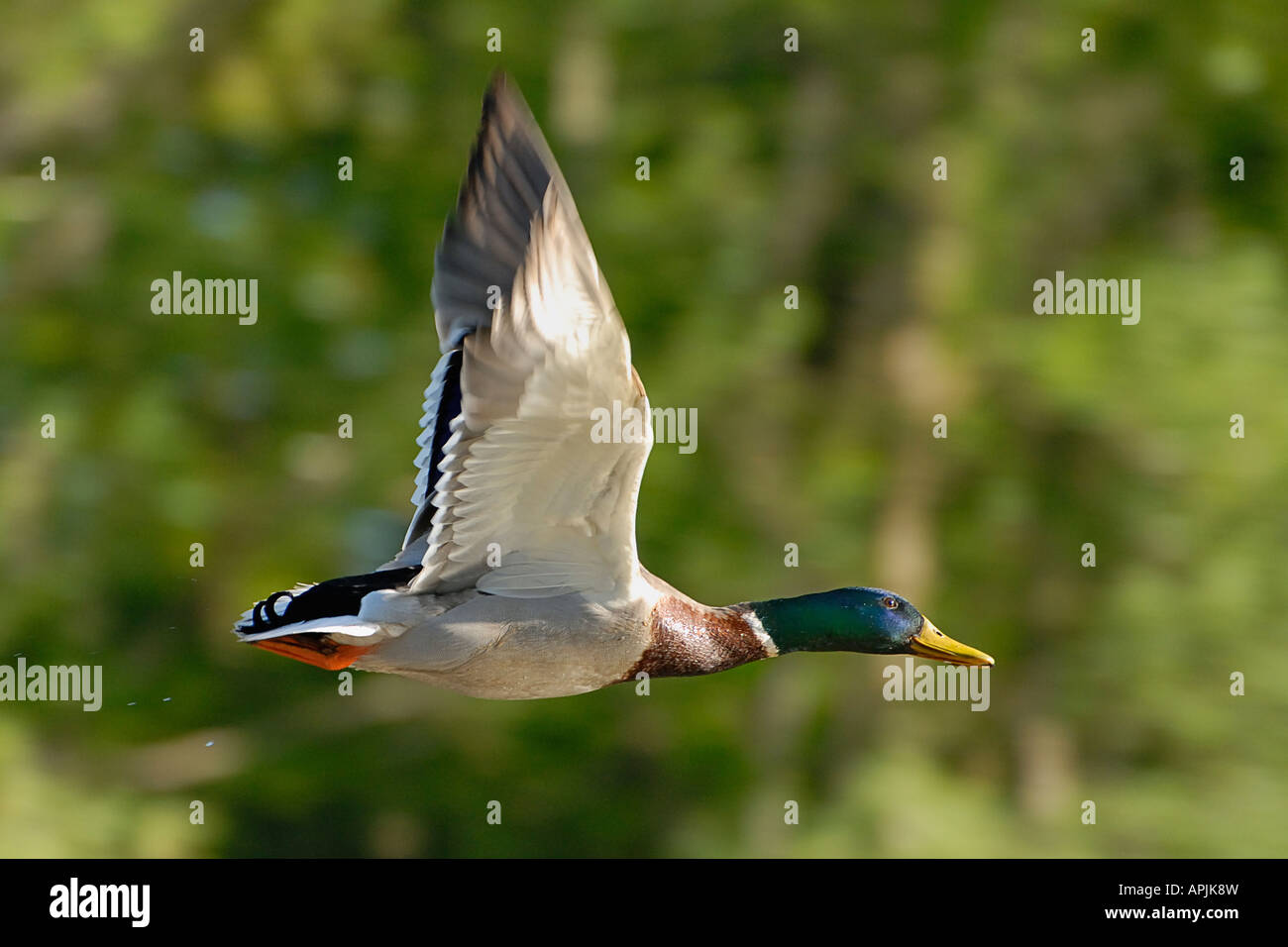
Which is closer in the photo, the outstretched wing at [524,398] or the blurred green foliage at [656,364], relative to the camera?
the outstretched wing at [524,398]

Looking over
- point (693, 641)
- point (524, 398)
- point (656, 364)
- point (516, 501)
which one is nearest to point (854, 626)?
point (693, 641)

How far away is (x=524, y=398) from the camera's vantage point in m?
2.98

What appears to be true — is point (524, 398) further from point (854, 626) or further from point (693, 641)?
point (854, 626)

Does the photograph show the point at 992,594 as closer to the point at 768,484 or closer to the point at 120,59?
the point at 768,484

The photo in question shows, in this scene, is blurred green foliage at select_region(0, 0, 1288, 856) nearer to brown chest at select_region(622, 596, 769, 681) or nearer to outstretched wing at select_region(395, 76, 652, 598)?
brown chest at select_region(622, 596, 769, 681)

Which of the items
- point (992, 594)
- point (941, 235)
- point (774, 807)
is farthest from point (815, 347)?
point (774, 807)

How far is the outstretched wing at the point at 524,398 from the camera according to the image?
2926 mm

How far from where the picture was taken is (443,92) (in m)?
8.46

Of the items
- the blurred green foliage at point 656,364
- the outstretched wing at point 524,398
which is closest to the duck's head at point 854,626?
the outstretched wing at point 524,398

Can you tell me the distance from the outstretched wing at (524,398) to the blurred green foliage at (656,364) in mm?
3799

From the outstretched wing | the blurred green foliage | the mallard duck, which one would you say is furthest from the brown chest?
the blurred green foliage

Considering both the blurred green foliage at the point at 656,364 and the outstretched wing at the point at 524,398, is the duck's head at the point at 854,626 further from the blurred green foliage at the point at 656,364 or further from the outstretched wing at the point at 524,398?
the blurred green foliage at the point at 656,364

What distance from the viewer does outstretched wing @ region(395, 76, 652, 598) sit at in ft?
9.60

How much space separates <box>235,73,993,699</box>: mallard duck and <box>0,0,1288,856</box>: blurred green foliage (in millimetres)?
3729
